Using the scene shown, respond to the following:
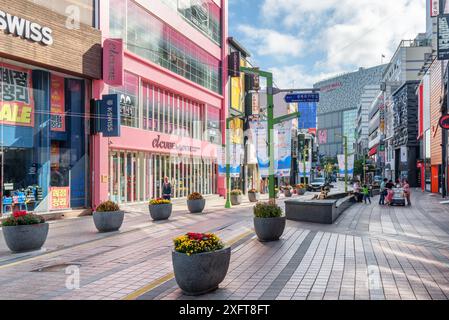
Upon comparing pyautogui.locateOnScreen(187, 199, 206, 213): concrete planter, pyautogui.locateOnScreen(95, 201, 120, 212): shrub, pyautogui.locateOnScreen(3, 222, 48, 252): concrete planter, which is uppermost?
pyautogui.locateOnScreen(95, 201, 120, 212): shrub

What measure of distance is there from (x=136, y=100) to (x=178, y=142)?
6.55 m

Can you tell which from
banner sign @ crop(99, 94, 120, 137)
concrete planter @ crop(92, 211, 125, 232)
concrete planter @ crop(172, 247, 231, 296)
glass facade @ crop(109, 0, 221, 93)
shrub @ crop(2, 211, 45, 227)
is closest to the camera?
concrete planter @ crop(172, 247, 231, 296)

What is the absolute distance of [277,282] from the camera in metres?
7.88

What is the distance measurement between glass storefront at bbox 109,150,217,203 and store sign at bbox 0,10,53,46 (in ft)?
25.1

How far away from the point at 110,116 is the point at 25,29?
587 centimetres

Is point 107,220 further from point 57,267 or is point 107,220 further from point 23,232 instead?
point 57,267

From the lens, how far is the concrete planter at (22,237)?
11.0 meters

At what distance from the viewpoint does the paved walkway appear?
7204mm

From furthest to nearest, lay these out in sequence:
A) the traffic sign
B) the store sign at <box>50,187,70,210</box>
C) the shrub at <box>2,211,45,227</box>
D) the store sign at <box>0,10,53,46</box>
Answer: the store sign at <box>50,187,70,210</box>
the store sign at <box>0,10,53,46</box>
the traffic sign
the shrub at <box>2,211,45,227</box>

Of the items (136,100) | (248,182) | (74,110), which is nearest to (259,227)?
(74,110)

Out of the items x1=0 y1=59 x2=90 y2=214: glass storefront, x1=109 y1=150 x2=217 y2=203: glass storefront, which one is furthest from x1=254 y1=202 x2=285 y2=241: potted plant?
x1=109 y1=150 x2=217 y2=203: glass storefront

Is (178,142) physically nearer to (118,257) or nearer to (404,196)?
(404,196)

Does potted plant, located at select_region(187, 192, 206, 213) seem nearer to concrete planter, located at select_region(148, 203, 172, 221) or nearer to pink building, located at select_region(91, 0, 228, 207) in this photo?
concrete planter, located at select_region(148, 203, 172, 221)

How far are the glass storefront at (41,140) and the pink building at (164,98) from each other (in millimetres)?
1036
